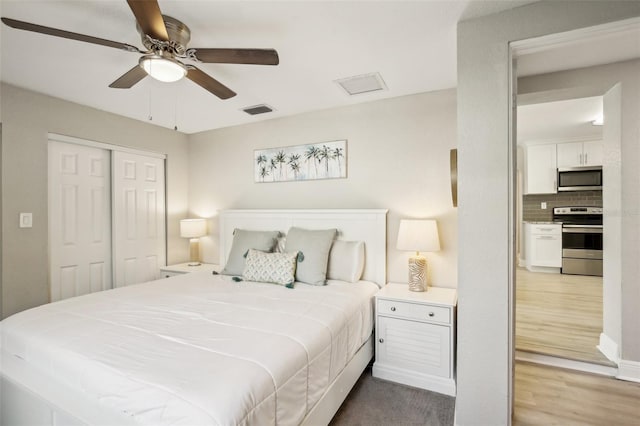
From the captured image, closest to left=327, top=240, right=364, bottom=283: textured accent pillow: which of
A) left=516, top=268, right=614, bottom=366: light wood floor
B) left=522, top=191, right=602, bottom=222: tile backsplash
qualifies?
left=516, top=268, right=614, bottom=366: light wood floor

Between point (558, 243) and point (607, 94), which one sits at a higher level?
point (607, 94)

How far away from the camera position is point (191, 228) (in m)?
3.78

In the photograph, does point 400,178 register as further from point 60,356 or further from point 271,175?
point 60,356

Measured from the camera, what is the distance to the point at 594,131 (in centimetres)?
338

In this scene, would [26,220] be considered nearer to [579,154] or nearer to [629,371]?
[629,371]

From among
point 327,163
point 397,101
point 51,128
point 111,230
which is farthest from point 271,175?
point 51,128

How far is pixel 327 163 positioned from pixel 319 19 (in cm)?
162

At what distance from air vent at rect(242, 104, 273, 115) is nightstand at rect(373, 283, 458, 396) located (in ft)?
7.13

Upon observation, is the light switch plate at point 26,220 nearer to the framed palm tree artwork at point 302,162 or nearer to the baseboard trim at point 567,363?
the framed palm tree artwork at point 302,162

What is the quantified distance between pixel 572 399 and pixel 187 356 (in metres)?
2.46

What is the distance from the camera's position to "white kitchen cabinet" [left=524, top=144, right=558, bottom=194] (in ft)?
12.8

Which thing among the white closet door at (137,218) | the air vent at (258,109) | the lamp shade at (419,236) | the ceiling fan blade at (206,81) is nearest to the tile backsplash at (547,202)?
the lamp shade at (419,236)

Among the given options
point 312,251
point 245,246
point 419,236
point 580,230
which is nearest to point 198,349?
point 312,251

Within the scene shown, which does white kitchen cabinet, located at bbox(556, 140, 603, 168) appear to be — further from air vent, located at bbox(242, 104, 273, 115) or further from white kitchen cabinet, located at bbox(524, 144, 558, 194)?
air vent, located at bbox(242, 104, 273, 115)
